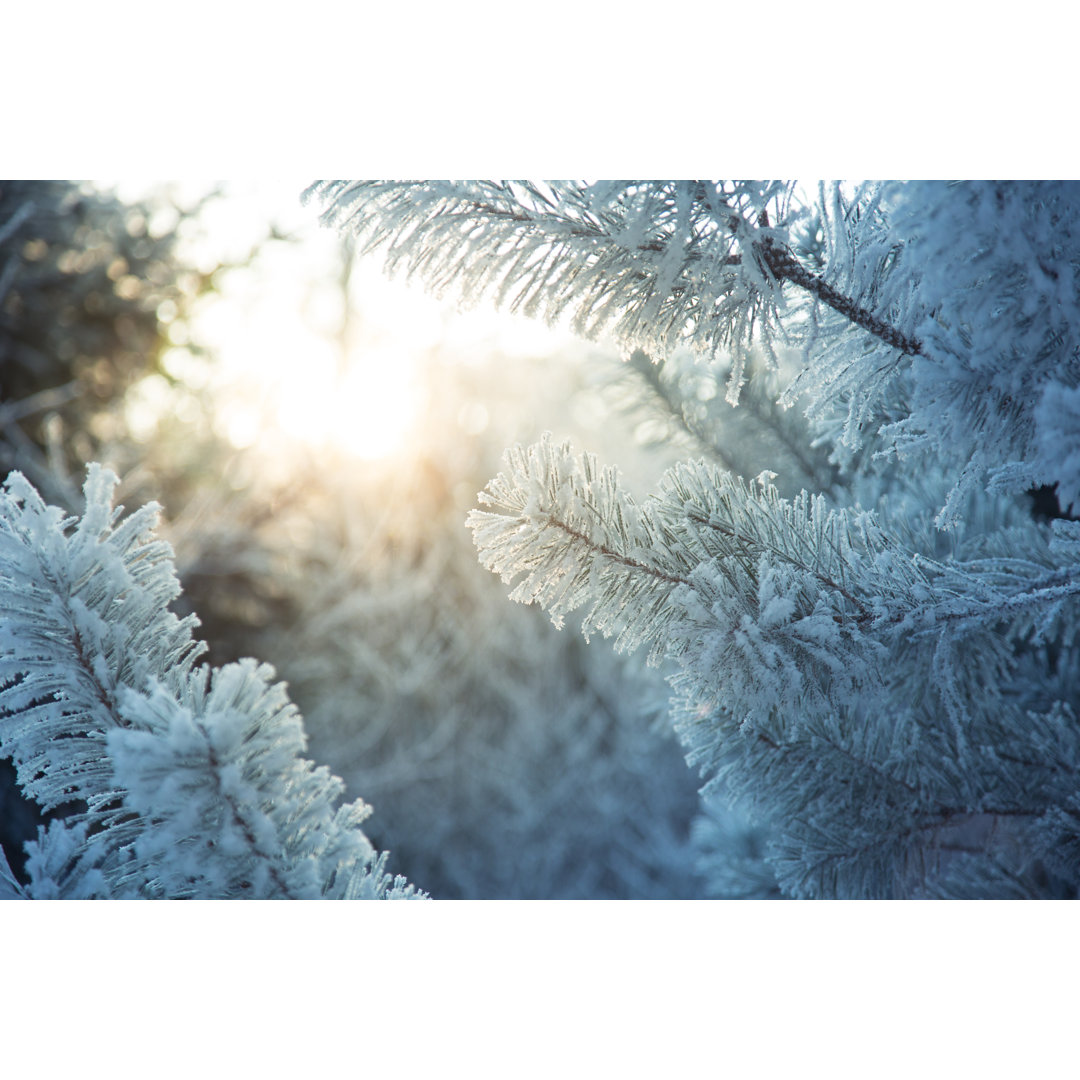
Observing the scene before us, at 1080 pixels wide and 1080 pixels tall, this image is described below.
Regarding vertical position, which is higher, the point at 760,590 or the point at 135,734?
the point at 760,590

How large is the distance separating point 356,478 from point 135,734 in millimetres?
1576

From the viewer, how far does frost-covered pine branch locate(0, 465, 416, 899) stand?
0.46m

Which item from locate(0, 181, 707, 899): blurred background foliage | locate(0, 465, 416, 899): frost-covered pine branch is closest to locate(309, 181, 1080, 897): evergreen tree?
locate(0, 465, 416, 899): frost-covered pine branch

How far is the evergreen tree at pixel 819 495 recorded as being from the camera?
0.48 metres

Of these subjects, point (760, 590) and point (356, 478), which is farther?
point (356, 478)

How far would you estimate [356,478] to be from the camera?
197 cm

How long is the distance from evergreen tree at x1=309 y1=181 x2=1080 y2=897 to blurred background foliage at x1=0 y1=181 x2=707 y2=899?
365 mm

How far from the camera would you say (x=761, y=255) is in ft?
1.72

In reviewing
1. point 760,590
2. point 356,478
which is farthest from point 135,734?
point 356,478

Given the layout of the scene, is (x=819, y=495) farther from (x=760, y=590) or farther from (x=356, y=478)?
(x=356, y=478)

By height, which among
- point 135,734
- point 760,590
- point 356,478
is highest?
point 356,478

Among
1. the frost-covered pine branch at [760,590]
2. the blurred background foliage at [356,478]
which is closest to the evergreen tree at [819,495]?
the frost-covered pine branch at [760,590]
